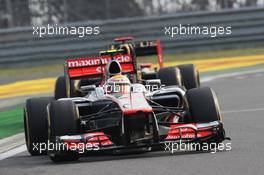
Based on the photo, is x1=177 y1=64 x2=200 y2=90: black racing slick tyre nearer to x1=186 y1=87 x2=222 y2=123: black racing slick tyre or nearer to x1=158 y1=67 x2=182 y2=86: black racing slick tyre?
x1=158 y1=67 x2=182 y2=86: black racing slick tyre

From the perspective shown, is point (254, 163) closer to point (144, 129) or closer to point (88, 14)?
point (144, 129)

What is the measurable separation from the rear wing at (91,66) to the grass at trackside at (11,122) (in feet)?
4.88

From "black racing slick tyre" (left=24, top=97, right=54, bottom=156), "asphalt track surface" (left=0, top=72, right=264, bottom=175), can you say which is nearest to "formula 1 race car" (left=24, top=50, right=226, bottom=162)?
"black racing slick tyre" (left=24, top=97, right=54, bottom=156)

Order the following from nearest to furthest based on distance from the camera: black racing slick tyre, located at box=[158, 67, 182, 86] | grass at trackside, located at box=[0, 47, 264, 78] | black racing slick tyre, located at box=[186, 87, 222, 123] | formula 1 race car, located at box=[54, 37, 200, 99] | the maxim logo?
black racing slick tyre, located at box=[186, 87, 222, 123], the maxim logo, formula 1 race car, located at box=[54, 37, 200, 99], black racing slick tyre, located at box=[158, 67, 182, 86], grass at trackside, located at box=[0, 47, 264, 78]

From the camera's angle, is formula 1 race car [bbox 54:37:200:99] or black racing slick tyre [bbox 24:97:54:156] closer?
black racing slick tyre [bbox 24:97:54:156]

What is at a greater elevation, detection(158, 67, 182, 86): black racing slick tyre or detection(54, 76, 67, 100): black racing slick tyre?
detection(158, 67, 182, 86): black racing slick tyre

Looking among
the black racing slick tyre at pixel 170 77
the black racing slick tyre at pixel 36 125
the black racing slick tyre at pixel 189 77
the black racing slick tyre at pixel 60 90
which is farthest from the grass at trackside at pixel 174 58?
the black racing slick tyre at pixel 36 125

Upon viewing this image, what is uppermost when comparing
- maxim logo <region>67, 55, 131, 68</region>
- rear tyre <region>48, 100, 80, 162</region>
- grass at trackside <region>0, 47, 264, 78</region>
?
maxim logo <region>67, 55, 131, 68</region>

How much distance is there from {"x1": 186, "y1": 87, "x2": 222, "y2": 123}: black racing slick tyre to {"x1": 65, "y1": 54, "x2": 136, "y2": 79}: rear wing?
8.19 feet

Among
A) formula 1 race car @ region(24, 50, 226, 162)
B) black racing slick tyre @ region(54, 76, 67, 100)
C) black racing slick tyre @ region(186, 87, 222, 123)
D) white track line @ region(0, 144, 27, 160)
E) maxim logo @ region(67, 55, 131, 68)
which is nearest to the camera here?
formula 1 race car @ region(24, 50, 226, 162)

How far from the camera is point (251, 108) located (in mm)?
15008

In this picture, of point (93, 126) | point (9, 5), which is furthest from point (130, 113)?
point (9, 5)

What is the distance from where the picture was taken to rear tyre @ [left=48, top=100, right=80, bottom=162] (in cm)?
1009

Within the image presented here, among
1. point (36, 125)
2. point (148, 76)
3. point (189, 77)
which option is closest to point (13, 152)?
point (36, 125)
